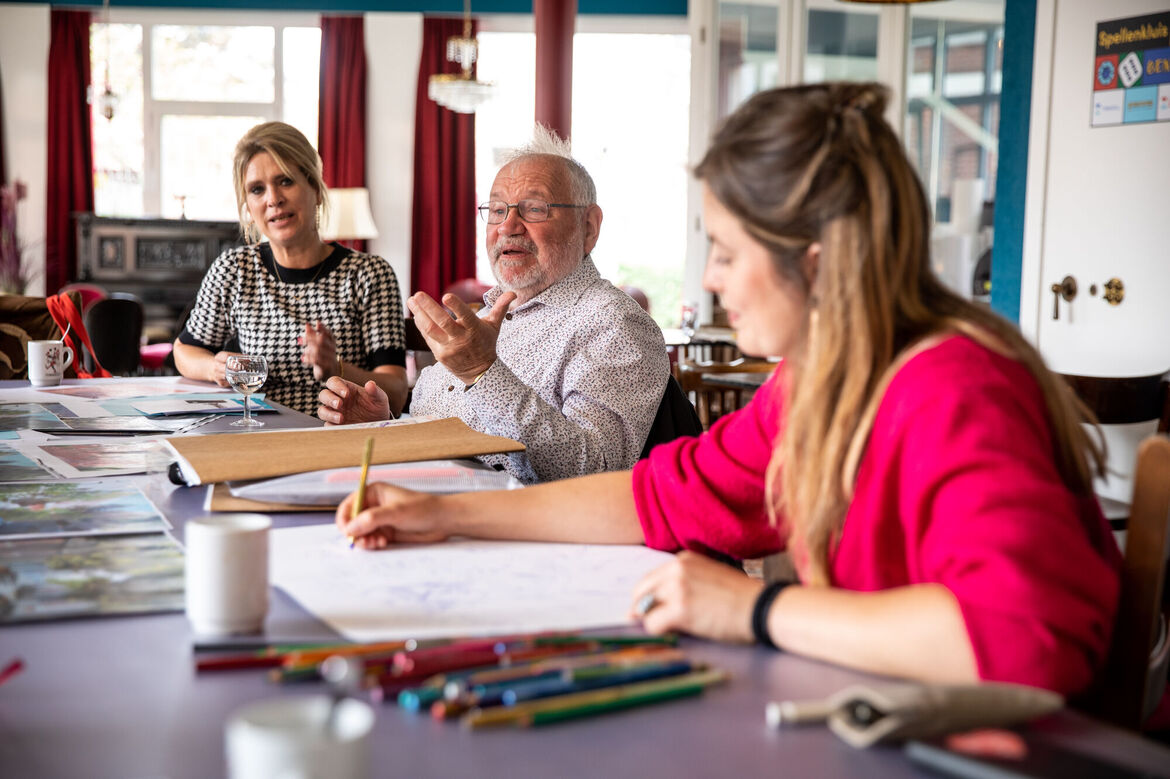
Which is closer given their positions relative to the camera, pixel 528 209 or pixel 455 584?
pixel 455 584

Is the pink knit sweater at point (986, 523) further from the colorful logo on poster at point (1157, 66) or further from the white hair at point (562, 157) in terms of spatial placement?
the colorful logo on poster at point (1157, 66)

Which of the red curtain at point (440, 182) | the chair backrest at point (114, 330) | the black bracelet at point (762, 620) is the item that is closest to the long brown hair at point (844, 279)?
the black bracelet at point (762, 620)

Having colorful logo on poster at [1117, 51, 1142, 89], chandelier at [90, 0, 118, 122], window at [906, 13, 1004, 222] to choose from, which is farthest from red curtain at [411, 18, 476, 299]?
colorful logo on poster at [1117, 51, 1142, 89]

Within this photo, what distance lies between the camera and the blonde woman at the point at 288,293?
2.96 m

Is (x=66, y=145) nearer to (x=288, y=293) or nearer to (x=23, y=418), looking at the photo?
(x=288, y=293)

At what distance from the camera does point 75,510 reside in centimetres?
Result: 141

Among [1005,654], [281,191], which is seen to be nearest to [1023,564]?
[1005,654]

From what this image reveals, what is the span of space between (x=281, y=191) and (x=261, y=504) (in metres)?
1.76

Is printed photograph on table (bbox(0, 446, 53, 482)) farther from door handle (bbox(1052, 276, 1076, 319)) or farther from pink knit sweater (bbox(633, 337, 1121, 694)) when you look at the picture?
door handle (bbox(1052, 276, 1076, 319))

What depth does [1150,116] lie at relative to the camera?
3.58 metres

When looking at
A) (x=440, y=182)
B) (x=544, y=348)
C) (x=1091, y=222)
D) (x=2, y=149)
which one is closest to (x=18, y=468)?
(x=544, y=348)

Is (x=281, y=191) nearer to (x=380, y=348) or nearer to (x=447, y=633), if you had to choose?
(x=380, y=348)

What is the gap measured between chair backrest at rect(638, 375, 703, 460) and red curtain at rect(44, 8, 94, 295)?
301 inches

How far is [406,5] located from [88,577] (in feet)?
26.1
